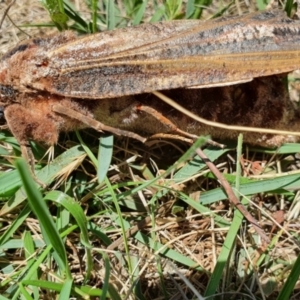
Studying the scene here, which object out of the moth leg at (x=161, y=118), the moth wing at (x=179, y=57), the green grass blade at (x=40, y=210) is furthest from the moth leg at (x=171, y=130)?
the green grass blade at (x=40, y=210)

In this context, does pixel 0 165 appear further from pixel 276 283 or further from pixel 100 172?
pixel 276 283

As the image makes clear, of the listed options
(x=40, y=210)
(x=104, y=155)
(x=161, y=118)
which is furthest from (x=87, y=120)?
(x=40, y=210)

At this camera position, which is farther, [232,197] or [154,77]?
[232,197]

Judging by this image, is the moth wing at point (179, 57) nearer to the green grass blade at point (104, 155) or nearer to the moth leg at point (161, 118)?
the moth leg at point (161, 118)

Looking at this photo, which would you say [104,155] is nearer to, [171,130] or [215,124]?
[171,130]

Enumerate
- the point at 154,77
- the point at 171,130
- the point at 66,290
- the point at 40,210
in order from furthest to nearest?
the point at 171,130, the point at 154,77, the point at 66,290, the point at 40,210

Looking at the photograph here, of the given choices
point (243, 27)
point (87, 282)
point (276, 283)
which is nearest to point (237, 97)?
point (243, 27)

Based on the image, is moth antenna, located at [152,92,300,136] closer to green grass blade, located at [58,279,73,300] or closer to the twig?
the twig

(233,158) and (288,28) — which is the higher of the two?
(288,28)
